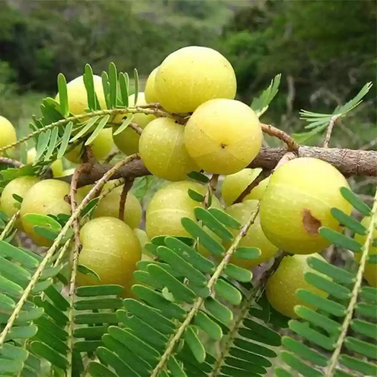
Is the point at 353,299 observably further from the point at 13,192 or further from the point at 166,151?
the point at 13,192

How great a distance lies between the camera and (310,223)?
0.37 m

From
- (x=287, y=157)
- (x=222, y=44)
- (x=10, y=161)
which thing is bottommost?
(x=222, y=44)

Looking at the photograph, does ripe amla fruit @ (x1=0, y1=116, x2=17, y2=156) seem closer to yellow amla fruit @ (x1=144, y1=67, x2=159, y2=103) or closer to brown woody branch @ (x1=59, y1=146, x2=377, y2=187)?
yellow amla fruit @ (x1=144, y1=67, x2=159, y2=103)

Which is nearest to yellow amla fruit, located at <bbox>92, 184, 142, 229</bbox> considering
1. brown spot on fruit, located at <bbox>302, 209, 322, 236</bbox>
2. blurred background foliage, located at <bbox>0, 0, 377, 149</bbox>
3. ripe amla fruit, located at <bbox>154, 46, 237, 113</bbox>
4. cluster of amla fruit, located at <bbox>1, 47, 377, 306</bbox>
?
cluster of amla fruit, located at <bbox>1, 47, 377, 306</bbox>

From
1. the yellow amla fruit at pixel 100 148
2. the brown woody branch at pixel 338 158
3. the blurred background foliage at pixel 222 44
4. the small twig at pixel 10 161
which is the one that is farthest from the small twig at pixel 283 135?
the blurred background foliage at pixel 222 44

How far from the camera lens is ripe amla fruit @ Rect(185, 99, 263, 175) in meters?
0.42

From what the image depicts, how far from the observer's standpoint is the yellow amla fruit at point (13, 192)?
57 cm

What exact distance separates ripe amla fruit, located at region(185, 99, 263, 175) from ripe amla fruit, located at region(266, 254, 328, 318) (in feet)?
0.31

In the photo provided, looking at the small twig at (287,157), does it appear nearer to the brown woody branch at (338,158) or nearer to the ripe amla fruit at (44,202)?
the brown woody branch at (338,158)

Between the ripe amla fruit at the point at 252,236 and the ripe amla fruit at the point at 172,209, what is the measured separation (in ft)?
0.06

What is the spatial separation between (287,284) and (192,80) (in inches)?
7.5

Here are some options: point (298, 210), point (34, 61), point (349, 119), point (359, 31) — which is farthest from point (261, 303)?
point (34, 61)

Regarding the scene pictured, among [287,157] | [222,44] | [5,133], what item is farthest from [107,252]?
[222,44]

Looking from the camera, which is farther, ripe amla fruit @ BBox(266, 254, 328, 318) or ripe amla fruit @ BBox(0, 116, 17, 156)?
ripe amla fruit @ BBox(0, 116, 17, 156)
